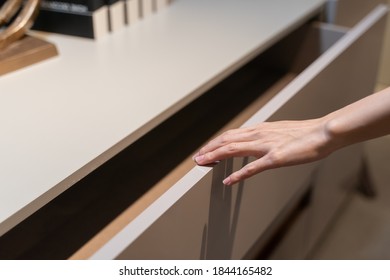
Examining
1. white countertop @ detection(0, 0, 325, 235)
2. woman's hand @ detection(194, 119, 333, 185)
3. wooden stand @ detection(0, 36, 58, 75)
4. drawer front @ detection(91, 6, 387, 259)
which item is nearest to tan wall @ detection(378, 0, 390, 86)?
drawer front @ detection(91, 6, 387, 259)

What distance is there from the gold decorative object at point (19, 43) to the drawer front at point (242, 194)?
1.46 feet

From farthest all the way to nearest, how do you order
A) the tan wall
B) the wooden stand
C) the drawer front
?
the tan wall
the wooden stand
the drawer front

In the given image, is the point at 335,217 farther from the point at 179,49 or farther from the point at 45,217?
the point at 45,217

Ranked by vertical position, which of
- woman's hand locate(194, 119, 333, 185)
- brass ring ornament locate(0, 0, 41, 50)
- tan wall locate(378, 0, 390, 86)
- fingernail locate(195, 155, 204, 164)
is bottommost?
tan wall locate(378, 0, 390, 86)

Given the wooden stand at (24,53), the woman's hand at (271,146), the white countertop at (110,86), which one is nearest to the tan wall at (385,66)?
the white countertop at (110,86)

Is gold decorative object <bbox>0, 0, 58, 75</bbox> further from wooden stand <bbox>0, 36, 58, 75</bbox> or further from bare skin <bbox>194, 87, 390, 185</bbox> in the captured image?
bare skin <bbox>194, 87, 390, 185</bbox>

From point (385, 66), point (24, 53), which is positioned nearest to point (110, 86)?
point (24, 53)

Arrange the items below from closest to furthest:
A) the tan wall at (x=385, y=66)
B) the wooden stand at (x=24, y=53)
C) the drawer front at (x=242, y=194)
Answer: the drawer front at (x=242, y=194) → the wooden stand at (x=24, y=53) → the tan wall at (x=385, y=66)

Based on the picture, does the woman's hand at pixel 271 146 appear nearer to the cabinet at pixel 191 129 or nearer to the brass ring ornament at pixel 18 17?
the cabinet at pixel 191 129

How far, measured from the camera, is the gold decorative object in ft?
3.17

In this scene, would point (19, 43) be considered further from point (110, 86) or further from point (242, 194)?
point (242, 194)

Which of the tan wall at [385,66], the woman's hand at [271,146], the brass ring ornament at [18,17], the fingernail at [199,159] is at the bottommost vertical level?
the tan wall at [385,66]

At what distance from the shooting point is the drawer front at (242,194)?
61 cm

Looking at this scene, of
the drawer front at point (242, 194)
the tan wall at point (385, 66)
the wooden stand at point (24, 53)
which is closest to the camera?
the drawer front at point (242, 194)
